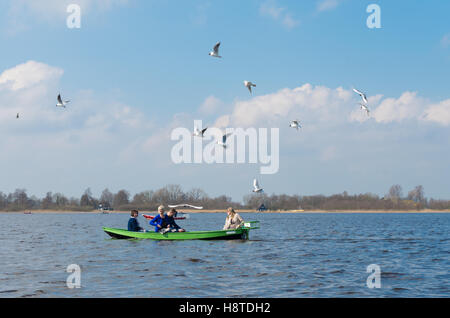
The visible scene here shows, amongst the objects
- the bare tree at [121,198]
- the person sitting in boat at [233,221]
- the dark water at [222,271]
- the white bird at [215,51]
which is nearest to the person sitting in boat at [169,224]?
the dark water at [222,271]

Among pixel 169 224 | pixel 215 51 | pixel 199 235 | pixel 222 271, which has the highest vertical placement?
pixel 215 51

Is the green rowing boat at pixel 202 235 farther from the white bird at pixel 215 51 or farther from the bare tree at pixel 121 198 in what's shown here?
the bare tree at pixel 121 198

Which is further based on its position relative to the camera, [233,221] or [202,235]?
[233,221]

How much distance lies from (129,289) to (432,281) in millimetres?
11748

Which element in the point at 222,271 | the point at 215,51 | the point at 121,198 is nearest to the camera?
the point at 222,271

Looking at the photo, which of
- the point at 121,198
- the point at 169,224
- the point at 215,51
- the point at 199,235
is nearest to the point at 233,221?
the point at 199,235

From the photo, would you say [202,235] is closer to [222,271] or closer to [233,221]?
[233,221]

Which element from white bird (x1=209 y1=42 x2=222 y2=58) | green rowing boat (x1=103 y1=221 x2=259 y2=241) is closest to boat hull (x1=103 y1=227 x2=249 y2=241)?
green rowing boat (x1=103 y1=221 x2=259 y2=241)

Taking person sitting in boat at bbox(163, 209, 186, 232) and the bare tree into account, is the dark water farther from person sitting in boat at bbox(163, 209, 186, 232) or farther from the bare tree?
the bare tree

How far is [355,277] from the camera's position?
18812 mm

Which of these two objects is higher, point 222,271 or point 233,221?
point 233,221
